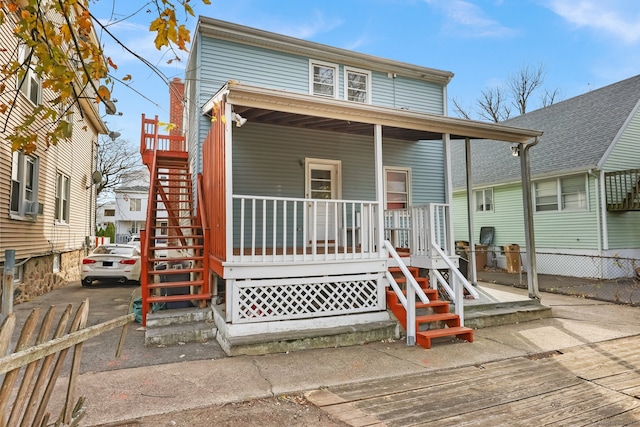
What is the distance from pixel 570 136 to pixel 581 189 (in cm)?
247

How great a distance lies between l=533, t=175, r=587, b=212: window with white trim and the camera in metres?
12.0

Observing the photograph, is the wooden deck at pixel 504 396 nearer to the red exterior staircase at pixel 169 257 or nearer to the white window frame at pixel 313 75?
the red exterior staircase at pixel 169 257

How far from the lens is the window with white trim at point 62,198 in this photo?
10984 millimetres

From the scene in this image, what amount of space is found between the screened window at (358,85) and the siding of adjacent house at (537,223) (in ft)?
25.6

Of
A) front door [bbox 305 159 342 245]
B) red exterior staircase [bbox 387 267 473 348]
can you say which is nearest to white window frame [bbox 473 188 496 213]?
front door [bbox 305 159 342 245]

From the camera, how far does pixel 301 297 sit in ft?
18.2

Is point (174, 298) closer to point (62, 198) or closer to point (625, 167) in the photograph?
point (62, 198)

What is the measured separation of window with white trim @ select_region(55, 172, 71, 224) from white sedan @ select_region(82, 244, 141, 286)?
1.76m

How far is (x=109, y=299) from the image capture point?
864 centimetres

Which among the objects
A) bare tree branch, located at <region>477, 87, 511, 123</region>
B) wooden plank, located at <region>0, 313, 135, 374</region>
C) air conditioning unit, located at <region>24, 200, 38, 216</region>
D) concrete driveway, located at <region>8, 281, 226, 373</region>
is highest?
bare tree branch, located at <region>477, 87, 511, 123</region>

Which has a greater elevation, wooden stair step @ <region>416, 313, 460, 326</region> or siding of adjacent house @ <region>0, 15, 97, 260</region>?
siding of adjacent house @ <region>0, 15, 97, 260</region>

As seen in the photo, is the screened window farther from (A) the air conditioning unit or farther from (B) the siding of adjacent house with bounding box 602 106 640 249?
(A) the air conditioning unit

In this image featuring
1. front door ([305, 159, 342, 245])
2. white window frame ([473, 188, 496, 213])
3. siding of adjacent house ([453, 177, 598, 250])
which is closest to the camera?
front door ([305, 159, 342, 245])

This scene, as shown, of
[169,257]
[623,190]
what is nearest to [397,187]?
[169,257]
